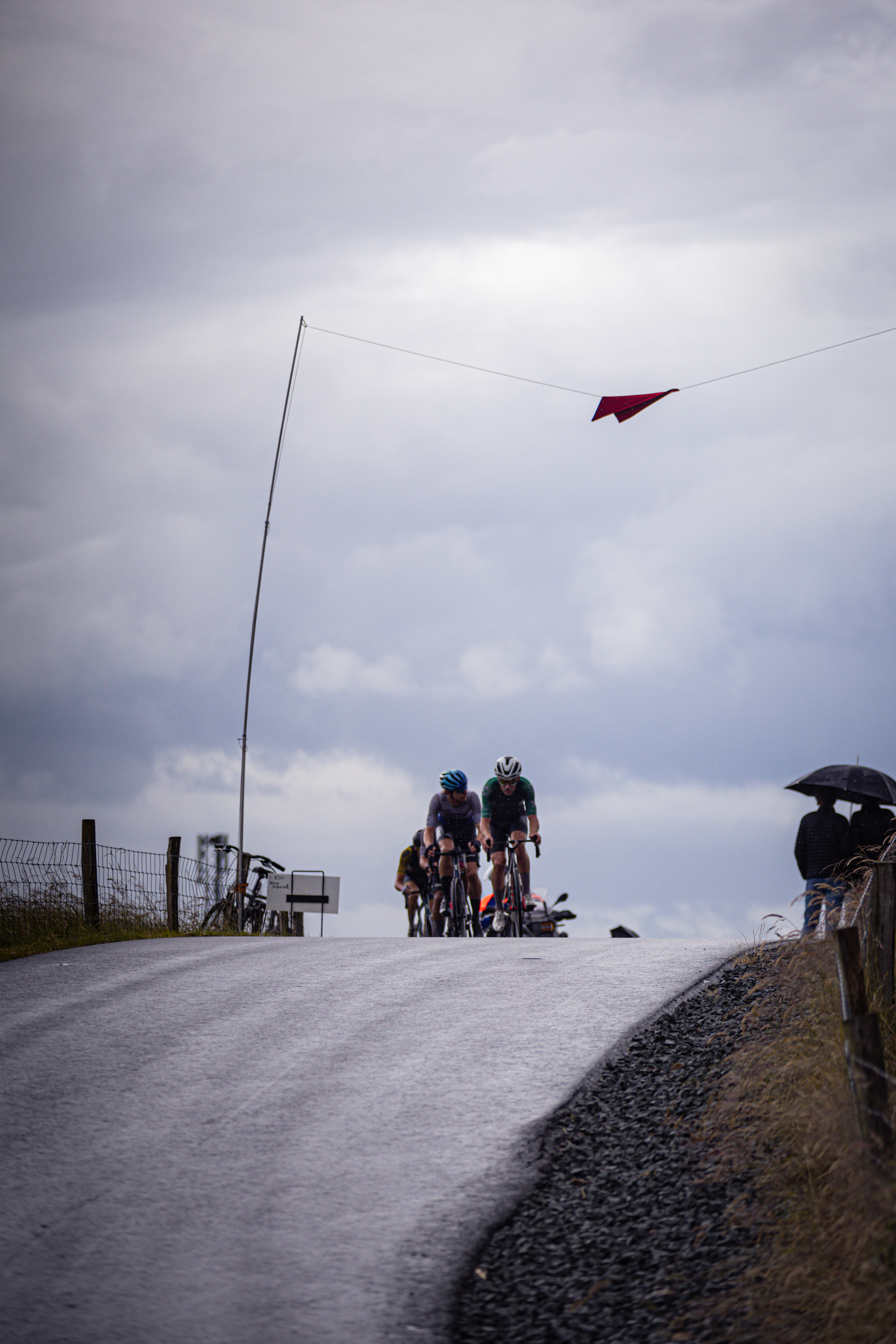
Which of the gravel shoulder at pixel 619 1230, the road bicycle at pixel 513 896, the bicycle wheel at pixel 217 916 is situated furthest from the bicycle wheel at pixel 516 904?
the gravel shoulder at pixel 619 1230

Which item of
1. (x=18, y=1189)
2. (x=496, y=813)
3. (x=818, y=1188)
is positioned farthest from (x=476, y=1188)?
(x=496, y=813)

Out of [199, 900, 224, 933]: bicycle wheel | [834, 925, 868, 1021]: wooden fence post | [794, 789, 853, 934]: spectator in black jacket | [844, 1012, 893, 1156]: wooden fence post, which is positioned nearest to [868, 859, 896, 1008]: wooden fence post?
[834, 925, 868, 1021]: wooden fence post

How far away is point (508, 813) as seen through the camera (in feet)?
50.6

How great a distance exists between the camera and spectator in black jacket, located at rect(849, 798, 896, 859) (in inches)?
480

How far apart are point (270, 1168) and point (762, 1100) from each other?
2435 millimetres

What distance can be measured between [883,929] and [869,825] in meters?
5.32

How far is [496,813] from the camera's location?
607 inches

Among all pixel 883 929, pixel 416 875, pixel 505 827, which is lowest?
pixel 883 929

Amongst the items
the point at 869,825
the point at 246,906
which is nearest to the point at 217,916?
the point at 246,906

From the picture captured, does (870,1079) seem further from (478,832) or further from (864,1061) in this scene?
(478,832)

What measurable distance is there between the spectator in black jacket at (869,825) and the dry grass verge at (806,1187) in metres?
4.52

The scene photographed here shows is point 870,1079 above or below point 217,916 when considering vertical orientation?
below

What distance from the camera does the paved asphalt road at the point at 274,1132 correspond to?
15.8 ft

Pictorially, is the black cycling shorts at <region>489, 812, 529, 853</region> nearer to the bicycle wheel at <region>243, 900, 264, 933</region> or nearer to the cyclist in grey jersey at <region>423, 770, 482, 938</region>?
the cyclist in grey jersey at <region>423, 770, 482, 938</region>
